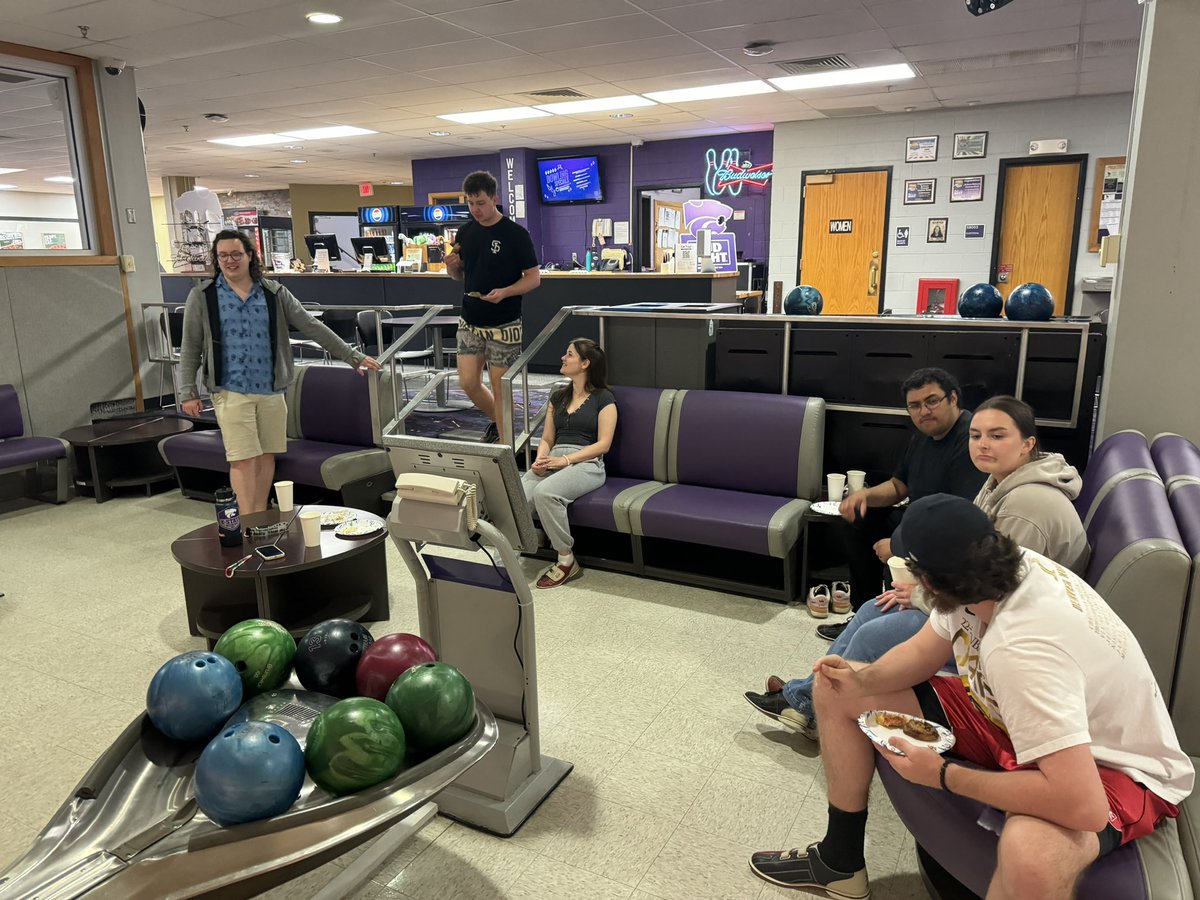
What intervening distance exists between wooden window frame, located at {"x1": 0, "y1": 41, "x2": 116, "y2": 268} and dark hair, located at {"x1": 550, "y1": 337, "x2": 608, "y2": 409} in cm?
383

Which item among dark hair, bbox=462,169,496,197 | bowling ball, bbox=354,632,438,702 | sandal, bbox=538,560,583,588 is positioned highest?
dark hair, bbox=462,169,496,197

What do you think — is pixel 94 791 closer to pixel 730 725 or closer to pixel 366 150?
pixel 730 725

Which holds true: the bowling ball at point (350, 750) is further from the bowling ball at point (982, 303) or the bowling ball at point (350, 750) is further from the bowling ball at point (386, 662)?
the bowling ball at point (982, 303)

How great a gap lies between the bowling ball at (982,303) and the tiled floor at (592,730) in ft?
5.14

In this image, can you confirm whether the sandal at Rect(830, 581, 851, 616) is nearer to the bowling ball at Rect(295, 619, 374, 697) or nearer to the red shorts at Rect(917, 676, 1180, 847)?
the red shorts at Rect(917, 676, 1180, 847)

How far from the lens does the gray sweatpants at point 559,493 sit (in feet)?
12.4

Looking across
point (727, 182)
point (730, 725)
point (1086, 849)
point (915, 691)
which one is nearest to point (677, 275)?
point (727, 182)

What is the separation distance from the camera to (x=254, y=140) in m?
10.6

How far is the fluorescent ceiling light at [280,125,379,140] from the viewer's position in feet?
31.7

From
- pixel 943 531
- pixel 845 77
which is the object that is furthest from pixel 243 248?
pixel 845 77

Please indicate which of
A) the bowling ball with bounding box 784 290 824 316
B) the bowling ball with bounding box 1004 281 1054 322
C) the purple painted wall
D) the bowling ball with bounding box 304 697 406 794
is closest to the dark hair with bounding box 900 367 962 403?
the bowling ball with bounding box 1004 281 1054 322

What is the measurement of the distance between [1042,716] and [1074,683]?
0.27 feet

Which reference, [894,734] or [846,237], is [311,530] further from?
[846,237]

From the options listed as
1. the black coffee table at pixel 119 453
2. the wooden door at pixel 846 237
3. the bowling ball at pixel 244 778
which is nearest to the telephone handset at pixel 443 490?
the bowling ball at pixel 244 778
